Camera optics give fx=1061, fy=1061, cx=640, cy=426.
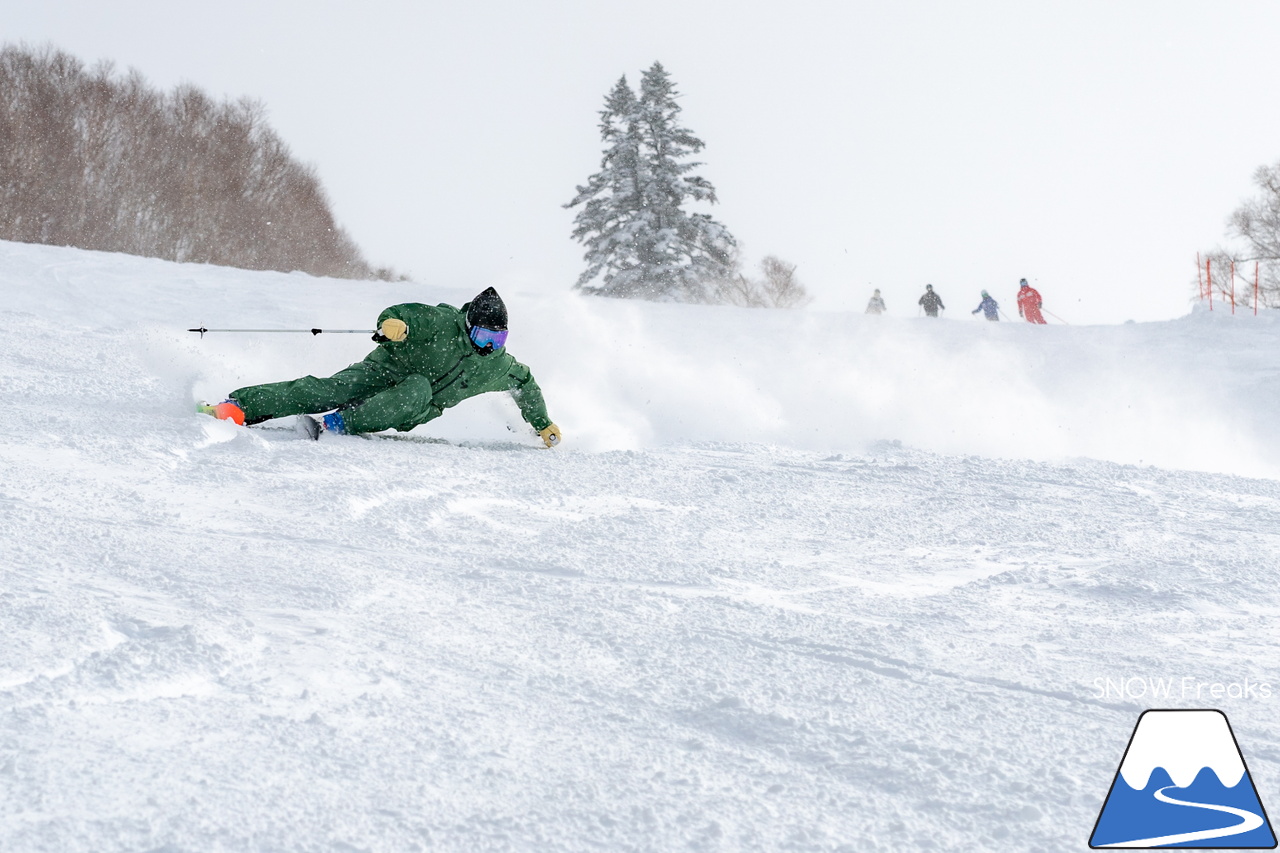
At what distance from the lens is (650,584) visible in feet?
10.0

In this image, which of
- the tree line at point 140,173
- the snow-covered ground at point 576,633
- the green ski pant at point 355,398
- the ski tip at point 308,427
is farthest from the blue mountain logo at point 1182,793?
the tree line at point 140,173

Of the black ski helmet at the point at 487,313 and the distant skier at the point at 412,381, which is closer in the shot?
the distant skier at the point at 412,381

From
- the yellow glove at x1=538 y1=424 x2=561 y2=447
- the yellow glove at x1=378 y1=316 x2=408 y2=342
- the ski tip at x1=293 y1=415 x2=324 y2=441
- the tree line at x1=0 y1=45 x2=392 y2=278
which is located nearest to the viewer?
the ski tip at x1=293 y1=415 x2=324 y2=441

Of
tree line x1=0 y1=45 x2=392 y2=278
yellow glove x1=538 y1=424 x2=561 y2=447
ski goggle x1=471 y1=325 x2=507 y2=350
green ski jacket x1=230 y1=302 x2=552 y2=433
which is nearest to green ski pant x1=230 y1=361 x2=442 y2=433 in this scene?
green ski jacket x1=230 y1=302 x2=552 y2=433

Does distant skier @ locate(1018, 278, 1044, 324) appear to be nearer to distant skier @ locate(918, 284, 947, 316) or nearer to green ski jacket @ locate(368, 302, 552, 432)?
distant skier @ locate(918, 284, 947, 316)

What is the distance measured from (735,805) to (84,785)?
1.02 meters

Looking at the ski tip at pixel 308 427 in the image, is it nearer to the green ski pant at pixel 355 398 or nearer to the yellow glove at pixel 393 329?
the green ski pant at pixel 355 398

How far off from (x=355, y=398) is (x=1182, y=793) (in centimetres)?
459

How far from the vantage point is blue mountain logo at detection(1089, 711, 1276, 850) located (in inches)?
68.0

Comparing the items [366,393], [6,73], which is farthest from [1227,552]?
[6,73]

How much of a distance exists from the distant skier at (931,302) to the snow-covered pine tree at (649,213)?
7292 millimetres

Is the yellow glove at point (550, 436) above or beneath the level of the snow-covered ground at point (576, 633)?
above

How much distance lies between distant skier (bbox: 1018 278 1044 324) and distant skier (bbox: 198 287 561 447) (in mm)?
15302

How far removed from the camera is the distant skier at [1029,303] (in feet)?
63.1
